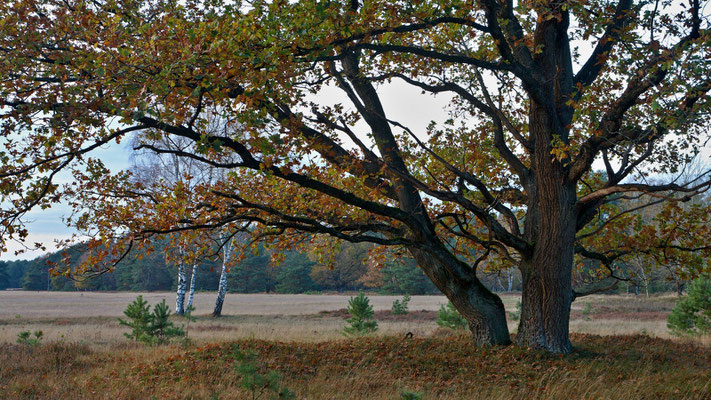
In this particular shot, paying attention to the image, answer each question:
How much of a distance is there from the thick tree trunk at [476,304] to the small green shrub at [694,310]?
11.4 m

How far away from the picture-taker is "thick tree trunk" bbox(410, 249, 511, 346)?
37.3 feet

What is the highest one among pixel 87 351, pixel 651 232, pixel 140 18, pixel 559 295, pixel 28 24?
pixel 140 18

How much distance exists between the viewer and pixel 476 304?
11438 millimetres

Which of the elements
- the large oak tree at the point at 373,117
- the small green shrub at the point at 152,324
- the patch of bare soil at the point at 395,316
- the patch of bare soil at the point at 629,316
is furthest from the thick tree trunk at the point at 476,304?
the patch of bare soil at the point at 629,316

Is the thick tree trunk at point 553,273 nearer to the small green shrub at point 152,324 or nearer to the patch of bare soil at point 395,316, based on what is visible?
the small green shrub at point 152,324

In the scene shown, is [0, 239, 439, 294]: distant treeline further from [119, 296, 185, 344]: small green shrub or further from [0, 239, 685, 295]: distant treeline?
[119, 296, 185, 344]: small green shrub

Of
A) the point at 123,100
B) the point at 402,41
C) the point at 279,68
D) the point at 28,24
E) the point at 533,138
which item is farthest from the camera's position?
the point at 402,41

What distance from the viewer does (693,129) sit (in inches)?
451

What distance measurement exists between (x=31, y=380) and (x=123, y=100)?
18.2ft

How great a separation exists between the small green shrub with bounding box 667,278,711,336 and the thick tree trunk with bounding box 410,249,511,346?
37.3 ft

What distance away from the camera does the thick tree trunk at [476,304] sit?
11.4 metres

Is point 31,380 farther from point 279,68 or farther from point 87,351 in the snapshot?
point 279,68

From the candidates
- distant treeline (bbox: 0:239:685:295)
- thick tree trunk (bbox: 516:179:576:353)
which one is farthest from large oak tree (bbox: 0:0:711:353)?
distant treeline (bbox: 0:239:685:295)

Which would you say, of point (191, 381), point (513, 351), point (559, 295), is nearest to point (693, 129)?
point (559, 295)
